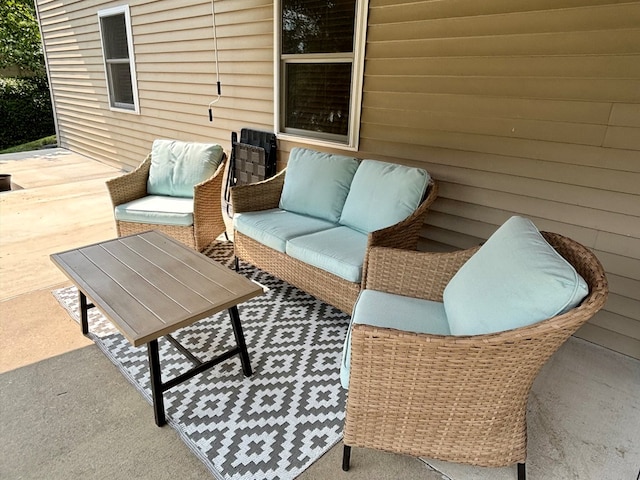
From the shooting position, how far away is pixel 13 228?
3732 mm

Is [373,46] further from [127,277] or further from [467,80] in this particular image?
[127,277]

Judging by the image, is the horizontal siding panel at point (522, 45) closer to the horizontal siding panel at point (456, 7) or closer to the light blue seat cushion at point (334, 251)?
the horizontal siding panel at point (456, 7)

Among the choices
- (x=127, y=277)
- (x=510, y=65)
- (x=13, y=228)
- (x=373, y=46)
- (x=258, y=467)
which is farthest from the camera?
(x=13, y=228)

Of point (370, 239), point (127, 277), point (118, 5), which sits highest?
→ point (118, 5)

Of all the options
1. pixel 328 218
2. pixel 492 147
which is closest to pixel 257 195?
pixel 328 218

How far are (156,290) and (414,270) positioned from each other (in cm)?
115

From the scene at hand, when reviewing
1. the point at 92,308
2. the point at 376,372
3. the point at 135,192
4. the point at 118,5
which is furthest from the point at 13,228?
the point at 376,372

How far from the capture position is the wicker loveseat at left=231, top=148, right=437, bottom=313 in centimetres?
222

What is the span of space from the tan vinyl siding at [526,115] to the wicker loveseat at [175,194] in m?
1.42

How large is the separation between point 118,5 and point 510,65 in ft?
16.5

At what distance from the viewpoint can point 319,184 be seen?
2.75 m

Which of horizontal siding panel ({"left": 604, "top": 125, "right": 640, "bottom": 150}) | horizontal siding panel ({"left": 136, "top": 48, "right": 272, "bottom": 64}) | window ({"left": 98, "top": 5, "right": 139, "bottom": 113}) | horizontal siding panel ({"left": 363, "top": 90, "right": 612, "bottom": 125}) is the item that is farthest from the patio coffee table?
window ({"left": 98, "top": 5, "right": 139, "bottom": 113})

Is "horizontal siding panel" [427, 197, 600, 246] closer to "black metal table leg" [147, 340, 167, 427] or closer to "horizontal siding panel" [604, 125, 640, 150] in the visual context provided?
"horizontal siding panel" [604, 125, 640, 150]

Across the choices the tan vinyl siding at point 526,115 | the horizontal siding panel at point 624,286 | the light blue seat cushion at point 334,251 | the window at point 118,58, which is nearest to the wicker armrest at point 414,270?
the light blue seat cushion at point 334,251
